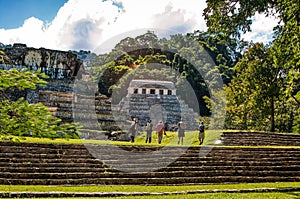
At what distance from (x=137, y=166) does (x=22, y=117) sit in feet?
30.6

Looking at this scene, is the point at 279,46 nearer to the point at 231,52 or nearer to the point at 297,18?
the point at 297,18

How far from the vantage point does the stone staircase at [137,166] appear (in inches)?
428

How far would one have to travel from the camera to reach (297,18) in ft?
26.6

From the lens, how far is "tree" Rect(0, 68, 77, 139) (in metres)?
3.31

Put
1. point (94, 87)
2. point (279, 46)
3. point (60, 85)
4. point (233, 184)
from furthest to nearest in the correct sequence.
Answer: point (94, 87), point (60, 85), point (233, 184), point (279, 46)

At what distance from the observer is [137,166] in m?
12.4

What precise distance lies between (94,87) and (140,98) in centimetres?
852

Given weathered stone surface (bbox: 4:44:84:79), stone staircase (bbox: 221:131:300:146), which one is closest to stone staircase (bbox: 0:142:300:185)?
stone staircase (bbox: 221:131:300:146)

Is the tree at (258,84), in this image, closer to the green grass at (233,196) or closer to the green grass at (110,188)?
the green grass at (110,188)

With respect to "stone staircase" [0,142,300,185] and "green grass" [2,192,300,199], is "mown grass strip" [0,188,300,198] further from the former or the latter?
"stone staircase" [0,142,300,185]

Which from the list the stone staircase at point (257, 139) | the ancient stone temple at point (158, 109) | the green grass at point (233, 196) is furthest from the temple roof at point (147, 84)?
the green grass at point (233, 196)

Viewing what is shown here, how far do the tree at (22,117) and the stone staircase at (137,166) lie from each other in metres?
7.32

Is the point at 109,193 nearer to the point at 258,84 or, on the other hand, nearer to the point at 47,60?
the point at 47,60

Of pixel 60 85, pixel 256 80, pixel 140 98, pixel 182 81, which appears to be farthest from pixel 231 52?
pixel 60 85
